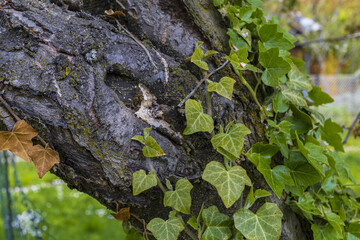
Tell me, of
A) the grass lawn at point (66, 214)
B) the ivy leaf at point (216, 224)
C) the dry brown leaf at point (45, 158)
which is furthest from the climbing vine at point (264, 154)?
the grass lawn at point (66, 214)

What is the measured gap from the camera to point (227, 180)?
72 centimetres

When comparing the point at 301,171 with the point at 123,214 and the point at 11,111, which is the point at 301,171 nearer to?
the point at 123,214

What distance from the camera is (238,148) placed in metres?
0.75

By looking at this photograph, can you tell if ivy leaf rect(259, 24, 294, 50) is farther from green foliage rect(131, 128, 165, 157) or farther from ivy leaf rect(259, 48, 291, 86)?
green foliage rect(131, 128, 165, 157)

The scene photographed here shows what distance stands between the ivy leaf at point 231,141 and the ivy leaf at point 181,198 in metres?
0.11

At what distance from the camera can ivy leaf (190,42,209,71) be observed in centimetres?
79

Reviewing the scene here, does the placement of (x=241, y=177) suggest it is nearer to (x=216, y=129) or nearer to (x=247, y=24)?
(x=216, y=129)

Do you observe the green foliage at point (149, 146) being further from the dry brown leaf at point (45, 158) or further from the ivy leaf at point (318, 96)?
the ivy leaf at point (318, 96)

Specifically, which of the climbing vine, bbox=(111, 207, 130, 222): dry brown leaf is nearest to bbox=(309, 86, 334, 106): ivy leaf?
the climbing vine

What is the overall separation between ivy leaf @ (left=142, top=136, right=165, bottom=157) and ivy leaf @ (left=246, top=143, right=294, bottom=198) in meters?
0.22

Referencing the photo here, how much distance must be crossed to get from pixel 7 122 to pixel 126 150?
275 mm

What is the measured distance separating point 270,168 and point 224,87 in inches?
9.5

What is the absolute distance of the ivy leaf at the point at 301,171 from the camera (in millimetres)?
836

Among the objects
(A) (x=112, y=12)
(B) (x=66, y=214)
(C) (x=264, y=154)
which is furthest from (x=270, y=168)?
(B) (x=66, y=214)
